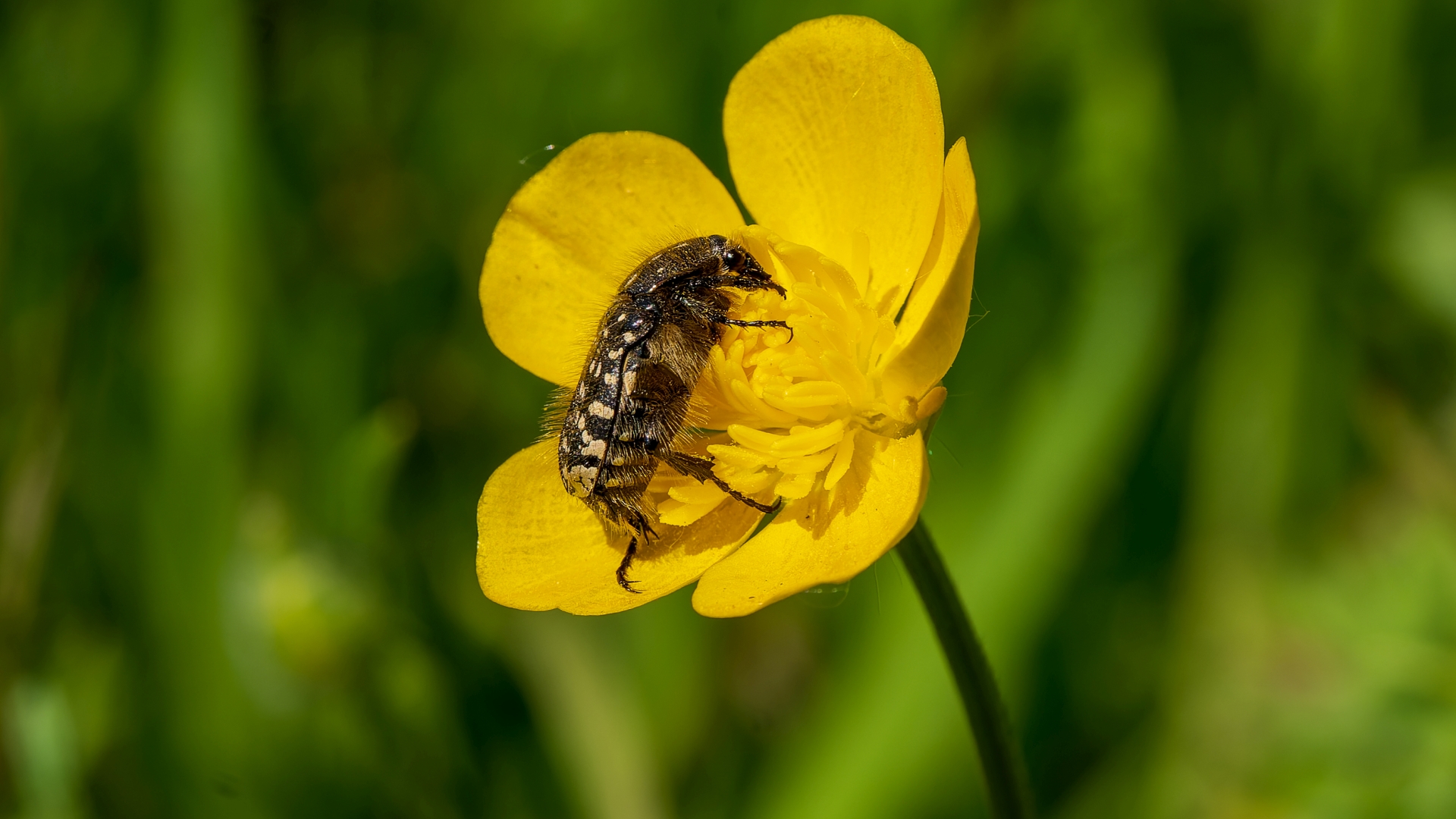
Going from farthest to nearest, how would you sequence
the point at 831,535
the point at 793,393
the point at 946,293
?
the point at 793,393 < the point at 831,535 < the point at 946,293

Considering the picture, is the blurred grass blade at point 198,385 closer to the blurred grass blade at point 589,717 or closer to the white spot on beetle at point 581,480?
the blurred grass blade at point 589,717

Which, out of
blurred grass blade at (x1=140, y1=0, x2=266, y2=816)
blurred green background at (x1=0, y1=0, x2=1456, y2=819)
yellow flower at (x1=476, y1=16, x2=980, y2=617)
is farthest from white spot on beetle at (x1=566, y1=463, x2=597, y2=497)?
blurred grass blade at (x1=140, y1=0, x2=266, y2=816)

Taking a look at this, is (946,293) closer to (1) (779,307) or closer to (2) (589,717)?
(1) (779,307)

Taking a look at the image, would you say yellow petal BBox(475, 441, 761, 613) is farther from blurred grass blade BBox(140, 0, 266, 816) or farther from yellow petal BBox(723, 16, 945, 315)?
blurred grass blade BBox(140, 0, 266, 816)

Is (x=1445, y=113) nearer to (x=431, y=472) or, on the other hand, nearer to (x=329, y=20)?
(x=431, y=472)

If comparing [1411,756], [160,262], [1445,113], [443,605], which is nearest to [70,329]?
[160,262]

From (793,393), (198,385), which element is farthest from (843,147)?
(198,385)

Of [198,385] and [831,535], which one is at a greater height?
[831,535]
